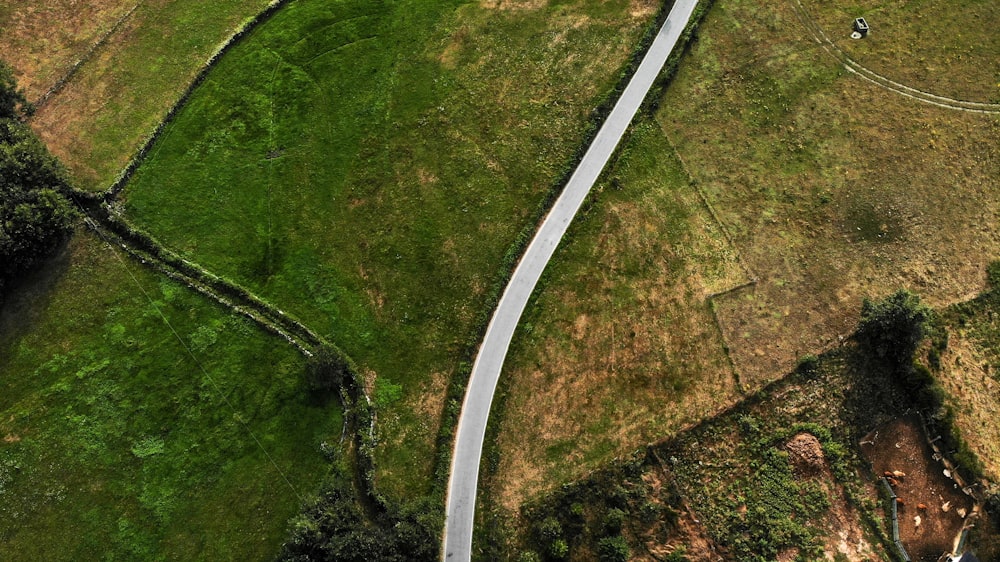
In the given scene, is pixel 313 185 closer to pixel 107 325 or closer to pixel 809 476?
pixel 107 325

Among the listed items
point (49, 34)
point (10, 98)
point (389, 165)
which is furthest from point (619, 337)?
point (49, 34)

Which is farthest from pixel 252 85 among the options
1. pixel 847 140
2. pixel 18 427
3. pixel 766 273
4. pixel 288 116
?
pixel 847 140

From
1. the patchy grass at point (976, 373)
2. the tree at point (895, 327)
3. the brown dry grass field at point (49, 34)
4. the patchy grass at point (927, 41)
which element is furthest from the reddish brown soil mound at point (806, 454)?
the brown dry grass field at point (49, 34)

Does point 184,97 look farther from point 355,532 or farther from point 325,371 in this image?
point 355,532

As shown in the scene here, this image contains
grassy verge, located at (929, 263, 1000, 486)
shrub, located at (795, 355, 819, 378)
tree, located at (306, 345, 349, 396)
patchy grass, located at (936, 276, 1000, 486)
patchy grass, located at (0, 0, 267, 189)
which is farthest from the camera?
patchy grass, located at (0, 0, 267, 189)

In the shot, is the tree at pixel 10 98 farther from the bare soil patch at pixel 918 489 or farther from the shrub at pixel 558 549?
the bare soil patch at pixel 918 489

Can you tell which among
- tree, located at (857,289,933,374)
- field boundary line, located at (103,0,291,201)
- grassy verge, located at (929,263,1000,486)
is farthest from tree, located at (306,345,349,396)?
grassy verge, located at (929,263,1000,486)

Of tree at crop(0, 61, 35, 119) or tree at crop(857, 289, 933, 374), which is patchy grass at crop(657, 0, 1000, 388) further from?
tree at crop(0, 61, 35, 119)
